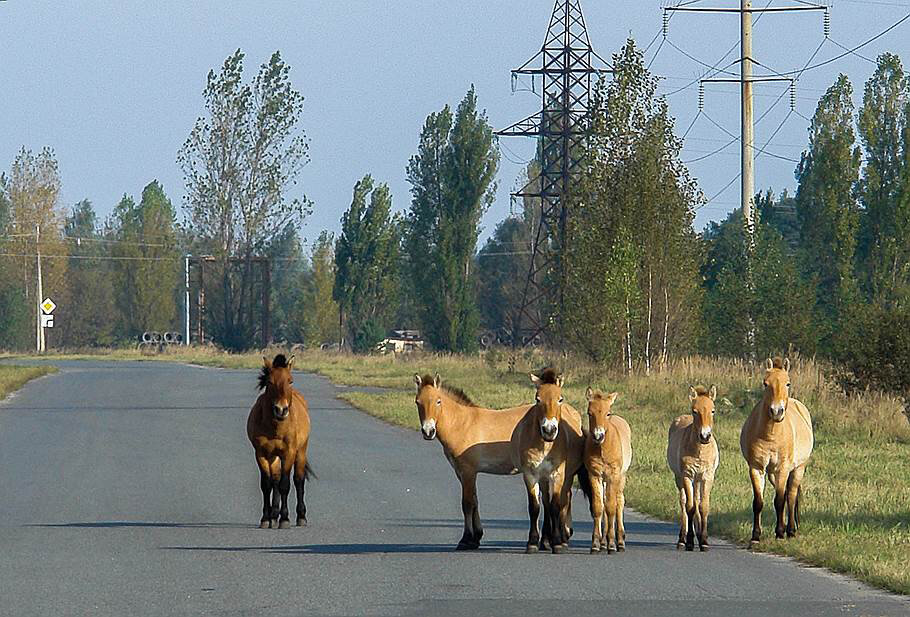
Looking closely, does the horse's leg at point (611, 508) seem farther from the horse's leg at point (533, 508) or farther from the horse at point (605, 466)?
the horse's leg at point (533, 508)

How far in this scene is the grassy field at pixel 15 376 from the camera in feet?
152

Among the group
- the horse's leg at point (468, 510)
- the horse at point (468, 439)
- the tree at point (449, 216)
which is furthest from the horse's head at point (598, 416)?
the tree at point (449, 216)

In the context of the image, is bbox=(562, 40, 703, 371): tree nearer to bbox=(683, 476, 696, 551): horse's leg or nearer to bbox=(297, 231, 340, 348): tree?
bbox=(683, 476, 696, 551): horse's leg

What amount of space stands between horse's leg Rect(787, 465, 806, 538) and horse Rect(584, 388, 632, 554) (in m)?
1.61

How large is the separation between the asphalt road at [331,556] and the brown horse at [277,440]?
0.32 meters

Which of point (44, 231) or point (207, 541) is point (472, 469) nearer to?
point (207, 541)

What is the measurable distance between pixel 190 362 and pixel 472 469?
68.6 m

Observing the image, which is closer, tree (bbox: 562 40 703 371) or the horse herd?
the horse herd

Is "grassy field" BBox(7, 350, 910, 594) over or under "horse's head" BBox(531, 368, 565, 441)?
under

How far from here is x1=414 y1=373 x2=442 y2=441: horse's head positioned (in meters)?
12.7

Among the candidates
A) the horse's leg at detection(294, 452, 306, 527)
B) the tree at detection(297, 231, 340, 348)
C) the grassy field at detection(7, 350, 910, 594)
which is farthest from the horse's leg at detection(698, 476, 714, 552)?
the tree at detection(297, 231, 340, 348)

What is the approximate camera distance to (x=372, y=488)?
18.9 metres

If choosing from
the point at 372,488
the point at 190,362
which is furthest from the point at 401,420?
the point at 190,362

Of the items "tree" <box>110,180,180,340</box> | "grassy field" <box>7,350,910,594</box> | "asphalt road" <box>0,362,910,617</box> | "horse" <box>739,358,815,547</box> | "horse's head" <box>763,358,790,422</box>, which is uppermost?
"tree" <box>110,180,180,340</box>
